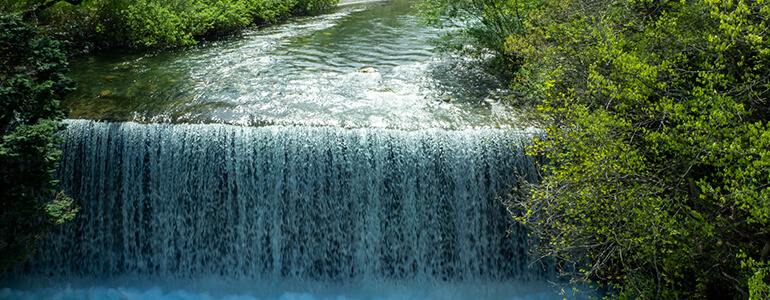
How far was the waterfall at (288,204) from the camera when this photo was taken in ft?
24.0

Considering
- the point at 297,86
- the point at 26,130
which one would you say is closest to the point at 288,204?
the point at 297,86

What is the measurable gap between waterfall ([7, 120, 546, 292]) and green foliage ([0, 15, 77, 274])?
89 centimetres

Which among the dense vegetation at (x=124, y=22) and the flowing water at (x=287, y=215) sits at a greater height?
the dense vegetation at (x=124, y=22)

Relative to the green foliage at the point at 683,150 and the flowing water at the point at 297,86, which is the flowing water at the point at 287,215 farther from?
the green foliage at the point at 683,150

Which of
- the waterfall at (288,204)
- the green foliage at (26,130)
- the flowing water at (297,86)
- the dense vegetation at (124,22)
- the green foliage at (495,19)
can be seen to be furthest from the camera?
the dense vegetation at (124,22)

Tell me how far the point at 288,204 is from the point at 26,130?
3529 mm

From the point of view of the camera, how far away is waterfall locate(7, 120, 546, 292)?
7.32 meters

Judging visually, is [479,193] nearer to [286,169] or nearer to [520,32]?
[286,169]

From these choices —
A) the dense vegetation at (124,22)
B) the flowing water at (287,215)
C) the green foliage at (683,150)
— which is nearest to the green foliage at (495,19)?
the flowing water at (287,215)

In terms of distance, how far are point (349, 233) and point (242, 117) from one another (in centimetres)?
276

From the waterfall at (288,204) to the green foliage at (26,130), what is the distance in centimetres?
89

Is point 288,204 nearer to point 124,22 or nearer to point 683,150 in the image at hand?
point 683,150

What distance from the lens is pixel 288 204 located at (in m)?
7.44

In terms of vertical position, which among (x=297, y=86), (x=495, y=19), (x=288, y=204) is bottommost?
(x=288, y=204)
